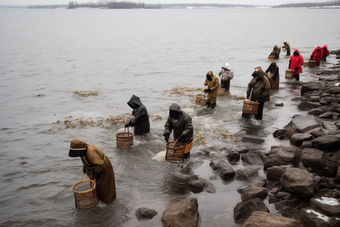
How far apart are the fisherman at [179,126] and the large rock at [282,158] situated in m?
2.58

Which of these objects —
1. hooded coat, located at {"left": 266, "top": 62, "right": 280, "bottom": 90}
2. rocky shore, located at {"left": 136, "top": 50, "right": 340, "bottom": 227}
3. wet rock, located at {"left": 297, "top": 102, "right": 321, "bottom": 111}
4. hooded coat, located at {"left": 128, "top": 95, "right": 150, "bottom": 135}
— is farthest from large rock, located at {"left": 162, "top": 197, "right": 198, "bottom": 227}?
hooded coat, located at {"left": 266, "top": 62, "right": 280, "bottom": 90}

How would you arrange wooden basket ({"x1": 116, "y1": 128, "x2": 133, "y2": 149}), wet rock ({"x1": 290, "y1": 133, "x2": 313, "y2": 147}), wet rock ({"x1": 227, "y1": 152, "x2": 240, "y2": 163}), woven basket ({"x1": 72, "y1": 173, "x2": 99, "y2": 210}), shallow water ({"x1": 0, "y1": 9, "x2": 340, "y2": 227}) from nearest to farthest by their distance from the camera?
woven basket ({"x1": 72, "y1": 173, "x2": 99, "y2": 210}), shallow water ({"x1": 0, "y1": 9, "x2": 340, "y2": 227}), wet rock ({"x1": 227, "y1": 152, "x2": 240, "y2": 163}), wet rock ({"x1": 290, "y1": 133, "x2": 313, "y2": 147}), wooden basket ({"x1": 116, "y1": 128, "x2": 133, "y2": 149})

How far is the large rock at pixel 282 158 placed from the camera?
872 cm

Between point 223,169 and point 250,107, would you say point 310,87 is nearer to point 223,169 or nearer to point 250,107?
point 250,107

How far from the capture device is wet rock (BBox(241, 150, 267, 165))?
9.73m

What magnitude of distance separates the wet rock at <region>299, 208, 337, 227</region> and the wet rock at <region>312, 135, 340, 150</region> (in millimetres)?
3670

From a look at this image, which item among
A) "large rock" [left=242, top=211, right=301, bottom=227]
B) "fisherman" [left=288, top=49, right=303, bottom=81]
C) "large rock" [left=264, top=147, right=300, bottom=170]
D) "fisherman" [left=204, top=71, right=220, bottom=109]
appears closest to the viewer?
"large rock" [left=242, top=211, right=301, bottom=227]

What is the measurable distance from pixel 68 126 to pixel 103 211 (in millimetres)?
8013

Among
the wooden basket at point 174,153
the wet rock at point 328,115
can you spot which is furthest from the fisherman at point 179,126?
the wet rock at point 328,115

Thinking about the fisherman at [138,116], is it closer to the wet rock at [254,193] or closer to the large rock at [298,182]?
the wet rock at [254,193]

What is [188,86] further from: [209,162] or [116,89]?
[209,162]

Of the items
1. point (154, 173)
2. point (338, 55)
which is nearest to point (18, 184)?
point (154, 173)

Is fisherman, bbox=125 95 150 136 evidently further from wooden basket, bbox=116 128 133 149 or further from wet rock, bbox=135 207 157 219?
wet rock, bbox=135 207 157 219

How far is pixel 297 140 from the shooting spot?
1041 cm
